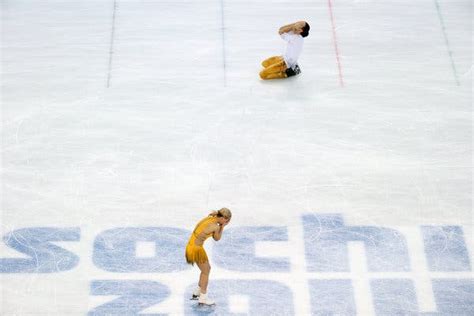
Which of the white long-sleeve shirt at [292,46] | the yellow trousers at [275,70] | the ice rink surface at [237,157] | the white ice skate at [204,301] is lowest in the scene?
the white ice skate at [204,301]

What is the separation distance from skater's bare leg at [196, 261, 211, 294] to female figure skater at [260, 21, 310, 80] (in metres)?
4.86

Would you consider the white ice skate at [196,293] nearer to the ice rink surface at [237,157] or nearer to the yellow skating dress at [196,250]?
the ice rink surface at [237,157]

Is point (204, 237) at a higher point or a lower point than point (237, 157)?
higher

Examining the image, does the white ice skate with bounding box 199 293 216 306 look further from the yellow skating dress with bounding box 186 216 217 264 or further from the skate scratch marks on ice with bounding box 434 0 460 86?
the skate scratch marks on ice with bounding box 434 0 460 86

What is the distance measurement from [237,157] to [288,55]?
7.36 feet

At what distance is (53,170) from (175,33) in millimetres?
3884

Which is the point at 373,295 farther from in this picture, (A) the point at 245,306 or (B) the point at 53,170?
(B) the point at 53,170

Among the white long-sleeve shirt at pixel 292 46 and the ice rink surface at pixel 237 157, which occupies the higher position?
the white long-sleeve shirt at pixel 292 46

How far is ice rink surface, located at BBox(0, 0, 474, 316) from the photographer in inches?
577

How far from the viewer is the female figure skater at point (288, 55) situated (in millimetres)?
17953

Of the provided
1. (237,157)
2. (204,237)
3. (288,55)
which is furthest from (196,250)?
(288,55)

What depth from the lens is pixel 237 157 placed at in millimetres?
16547

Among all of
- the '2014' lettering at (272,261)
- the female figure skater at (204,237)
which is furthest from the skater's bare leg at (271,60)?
the female figure skater at (204,237)

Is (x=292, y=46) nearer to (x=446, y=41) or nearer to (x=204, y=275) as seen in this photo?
(x=446, y=41)
